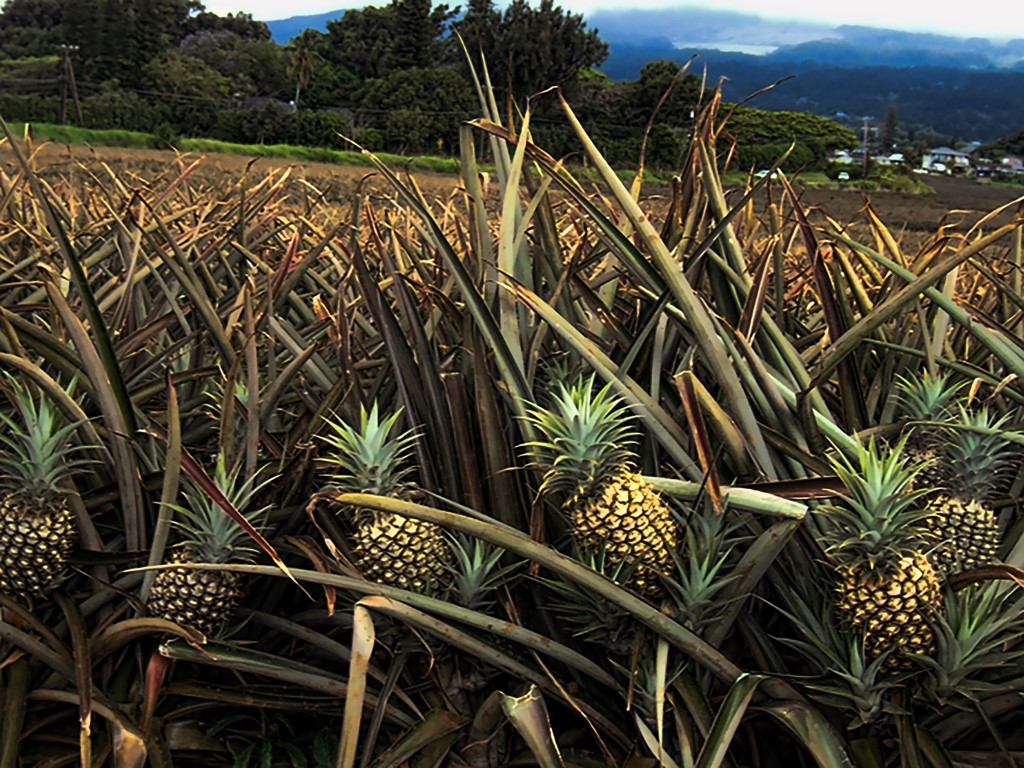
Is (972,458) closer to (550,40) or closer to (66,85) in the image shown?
(66,85)

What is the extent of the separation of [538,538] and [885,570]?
41 cm

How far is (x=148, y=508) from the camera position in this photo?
1.16 m

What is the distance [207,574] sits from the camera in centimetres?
100

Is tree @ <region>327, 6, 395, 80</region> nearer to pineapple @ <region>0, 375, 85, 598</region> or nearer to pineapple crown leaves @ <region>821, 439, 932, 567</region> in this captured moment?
pineapple @ <region>0, 375, 85, 598</region>

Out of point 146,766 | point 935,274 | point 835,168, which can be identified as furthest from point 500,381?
point 835,168

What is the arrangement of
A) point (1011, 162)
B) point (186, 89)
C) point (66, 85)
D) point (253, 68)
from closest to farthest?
1. point (66, 85)
2. point (186, 89)
3. point (253, 68)
4. point (1011, 162)

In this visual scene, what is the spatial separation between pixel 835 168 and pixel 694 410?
6144 cm

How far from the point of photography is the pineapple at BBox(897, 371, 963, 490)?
1090mm

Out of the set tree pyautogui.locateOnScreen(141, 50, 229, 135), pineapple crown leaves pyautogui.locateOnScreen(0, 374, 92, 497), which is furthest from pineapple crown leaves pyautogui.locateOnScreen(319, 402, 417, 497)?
tree pyautogui.locateOnScreen(141, 50, 229, 135)

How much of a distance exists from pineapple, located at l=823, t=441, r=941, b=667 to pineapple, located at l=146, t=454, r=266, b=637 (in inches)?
28.3

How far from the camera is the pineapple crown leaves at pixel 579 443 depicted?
3.13ft

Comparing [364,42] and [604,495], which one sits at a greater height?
[364,42]

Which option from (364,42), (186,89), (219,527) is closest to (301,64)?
(186,89)

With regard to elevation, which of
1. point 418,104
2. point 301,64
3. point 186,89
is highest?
point 301,64
